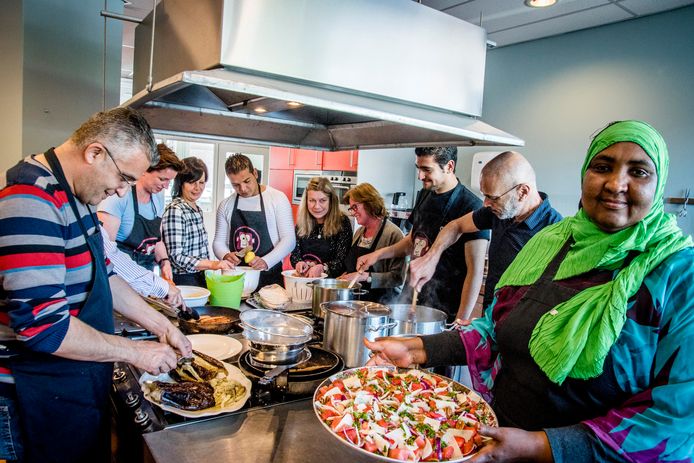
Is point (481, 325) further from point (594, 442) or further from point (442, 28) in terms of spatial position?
point (442, 28)

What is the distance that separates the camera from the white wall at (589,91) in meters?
3.87

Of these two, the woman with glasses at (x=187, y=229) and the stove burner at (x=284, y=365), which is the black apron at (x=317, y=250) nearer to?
the woman with glasses at (x=187, y=229)

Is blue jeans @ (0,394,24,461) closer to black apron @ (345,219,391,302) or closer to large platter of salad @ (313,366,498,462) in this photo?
large platter of salad @ (313,366,498,462)

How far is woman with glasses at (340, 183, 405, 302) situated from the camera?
2.78 meters

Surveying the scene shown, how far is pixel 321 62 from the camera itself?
150 centimetres

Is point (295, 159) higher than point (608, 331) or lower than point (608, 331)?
higher

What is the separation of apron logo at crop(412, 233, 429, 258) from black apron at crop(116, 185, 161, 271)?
1.63 meters

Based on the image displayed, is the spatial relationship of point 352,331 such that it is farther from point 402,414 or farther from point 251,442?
point 251,442

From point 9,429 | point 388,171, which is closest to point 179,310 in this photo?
point 9,429

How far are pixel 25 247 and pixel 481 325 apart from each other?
133cm

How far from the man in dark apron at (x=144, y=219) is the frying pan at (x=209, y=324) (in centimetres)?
81

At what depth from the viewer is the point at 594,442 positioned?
959 millimetres

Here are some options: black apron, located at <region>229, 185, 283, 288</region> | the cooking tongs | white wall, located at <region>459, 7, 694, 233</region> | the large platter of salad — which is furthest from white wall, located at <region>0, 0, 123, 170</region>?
white wall, located at <region>459, 7, 694, 233</region>

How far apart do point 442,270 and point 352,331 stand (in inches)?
42.2
